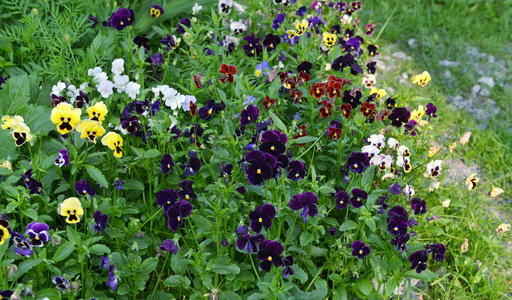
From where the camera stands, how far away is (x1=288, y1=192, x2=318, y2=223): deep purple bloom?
78.9 inches

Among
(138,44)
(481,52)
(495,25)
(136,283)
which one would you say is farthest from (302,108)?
(495,25)

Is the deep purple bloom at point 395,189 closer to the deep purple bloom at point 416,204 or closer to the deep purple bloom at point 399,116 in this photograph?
the deep purple bloom at point 416,204

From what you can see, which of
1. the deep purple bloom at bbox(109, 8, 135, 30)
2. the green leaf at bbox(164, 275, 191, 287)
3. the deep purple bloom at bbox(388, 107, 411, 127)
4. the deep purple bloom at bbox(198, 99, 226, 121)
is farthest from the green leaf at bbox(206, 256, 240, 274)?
the deep purple bloom at bbox(109, 8, 135, 30)

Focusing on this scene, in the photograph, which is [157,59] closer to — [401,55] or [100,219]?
[100,219]

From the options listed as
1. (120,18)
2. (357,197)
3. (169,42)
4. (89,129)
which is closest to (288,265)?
(357,197)

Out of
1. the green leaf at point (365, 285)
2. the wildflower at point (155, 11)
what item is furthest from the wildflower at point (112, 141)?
the wildflower at point (155, 11)

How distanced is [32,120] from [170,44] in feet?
3.10

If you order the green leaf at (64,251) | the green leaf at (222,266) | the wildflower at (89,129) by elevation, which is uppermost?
the wildflower at (89,129)

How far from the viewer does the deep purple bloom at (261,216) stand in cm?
192

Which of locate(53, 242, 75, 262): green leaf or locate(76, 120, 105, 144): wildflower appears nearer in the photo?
locate(53, 242, 75, 262): green leaf

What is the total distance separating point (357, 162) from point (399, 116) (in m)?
0.49

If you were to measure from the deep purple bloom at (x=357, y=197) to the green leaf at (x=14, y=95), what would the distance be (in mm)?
1787

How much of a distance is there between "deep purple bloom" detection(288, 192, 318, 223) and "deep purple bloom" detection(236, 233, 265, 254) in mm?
199

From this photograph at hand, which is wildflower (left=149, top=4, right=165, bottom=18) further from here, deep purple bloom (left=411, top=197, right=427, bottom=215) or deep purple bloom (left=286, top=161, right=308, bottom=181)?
deep purple bloom (left=411, top=197, right=427, bottom=215)
